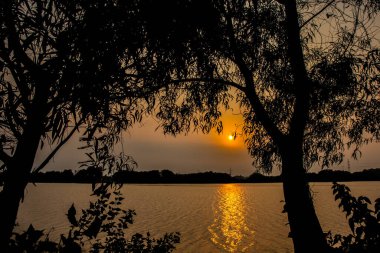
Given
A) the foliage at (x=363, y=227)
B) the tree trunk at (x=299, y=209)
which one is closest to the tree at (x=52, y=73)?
the foliage at (x=363, y=227)

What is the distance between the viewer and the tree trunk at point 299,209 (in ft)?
23.0

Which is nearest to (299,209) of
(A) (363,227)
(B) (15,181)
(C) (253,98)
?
(C) (253,98)

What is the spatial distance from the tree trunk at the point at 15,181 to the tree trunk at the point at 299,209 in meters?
4.94

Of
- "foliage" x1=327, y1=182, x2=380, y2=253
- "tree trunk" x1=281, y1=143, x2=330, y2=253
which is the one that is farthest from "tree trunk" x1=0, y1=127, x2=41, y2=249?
"tree trunk" x1=281, y1=143, x2=330, y2=253

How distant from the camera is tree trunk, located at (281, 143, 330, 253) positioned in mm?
7004

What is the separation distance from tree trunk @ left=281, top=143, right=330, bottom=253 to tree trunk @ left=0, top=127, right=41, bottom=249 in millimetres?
4935

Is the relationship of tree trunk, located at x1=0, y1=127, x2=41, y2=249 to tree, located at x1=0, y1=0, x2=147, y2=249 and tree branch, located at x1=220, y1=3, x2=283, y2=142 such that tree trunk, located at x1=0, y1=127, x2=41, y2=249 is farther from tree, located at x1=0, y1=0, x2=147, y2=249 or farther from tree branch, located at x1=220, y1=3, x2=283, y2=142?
tree branch, located at x1=220, y1=3, x2=283, y2=142

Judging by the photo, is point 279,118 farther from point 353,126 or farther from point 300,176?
point 300,176

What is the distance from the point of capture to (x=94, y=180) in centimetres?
450

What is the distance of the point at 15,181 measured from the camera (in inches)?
122

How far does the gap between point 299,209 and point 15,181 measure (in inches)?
221

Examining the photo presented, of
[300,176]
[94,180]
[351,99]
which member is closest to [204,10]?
[94,180]

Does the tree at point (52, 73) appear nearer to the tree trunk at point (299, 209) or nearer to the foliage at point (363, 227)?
the foliage at point (363, 227)

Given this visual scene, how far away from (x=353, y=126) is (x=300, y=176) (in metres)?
3.22
